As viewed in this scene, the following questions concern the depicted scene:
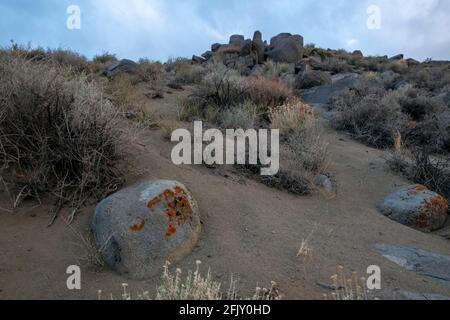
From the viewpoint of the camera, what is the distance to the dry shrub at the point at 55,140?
4.69m

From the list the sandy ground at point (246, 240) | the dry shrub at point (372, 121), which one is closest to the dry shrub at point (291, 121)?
the dry shrub at point (372, 121)

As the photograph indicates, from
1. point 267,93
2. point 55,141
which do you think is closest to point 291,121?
point 267,93

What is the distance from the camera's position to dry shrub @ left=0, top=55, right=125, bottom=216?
469 centimetres

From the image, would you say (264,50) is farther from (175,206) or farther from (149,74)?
(175,206)

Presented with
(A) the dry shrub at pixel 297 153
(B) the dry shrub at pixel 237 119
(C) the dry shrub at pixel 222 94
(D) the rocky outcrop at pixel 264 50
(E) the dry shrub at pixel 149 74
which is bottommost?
(A) the dry shrub at pixel 297 153

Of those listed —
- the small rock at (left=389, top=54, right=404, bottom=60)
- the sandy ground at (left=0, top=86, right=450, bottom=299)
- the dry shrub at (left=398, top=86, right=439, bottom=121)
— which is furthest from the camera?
the small rock at (left=389, top=54, right=404, bottom=60)

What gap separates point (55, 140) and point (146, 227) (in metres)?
1.82

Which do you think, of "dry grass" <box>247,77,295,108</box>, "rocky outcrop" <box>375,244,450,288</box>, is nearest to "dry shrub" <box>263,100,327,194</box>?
"dry grass" <box>247,77,295,108</box>

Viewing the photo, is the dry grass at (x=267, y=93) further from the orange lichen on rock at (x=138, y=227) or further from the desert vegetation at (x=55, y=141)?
the orange lichen on rock at (x=138, y=227)

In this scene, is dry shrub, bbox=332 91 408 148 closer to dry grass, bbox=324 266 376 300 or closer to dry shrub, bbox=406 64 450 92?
dry grass, bbox=324 266 376 300

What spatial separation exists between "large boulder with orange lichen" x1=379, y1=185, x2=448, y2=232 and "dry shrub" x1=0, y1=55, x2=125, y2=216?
3.69 meters

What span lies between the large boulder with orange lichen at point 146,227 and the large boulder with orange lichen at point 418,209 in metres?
2.90
